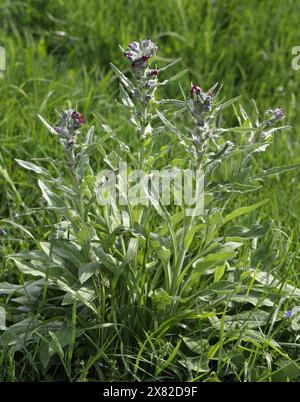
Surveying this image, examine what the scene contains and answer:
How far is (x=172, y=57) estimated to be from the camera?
4551mm

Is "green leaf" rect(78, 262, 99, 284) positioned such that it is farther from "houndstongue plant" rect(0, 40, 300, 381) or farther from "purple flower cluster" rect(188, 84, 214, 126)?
"purple flower cluster" rect(188, 84, 214, 126)

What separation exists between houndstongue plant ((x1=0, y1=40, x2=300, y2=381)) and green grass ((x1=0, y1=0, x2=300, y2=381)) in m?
0.13

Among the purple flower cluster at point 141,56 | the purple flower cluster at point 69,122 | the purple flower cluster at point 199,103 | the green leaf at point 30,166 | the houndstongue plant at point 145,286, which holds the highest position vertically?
the purple flower cluster at point 141,56

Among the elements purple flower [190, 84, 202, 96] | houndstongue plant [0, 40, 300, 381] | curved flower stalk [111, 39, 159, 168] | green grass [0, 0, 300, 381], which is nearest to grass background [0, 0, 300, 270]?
green grass [0, 0, 300, 381]

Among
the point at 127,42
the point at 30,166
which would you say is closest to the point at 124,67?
the point at 127,42

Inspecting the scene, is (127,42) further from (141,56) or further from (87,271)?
(87,271)

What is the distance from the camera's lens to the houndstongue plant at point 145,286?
2.40 meters

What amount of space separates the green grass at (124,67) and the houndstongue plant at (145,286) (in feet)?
0.42

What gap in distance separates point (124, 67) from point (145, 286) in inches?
87.9

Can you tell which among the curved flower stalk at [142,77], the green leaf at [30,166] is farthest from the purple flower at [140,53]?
the green leaf at [30,166]

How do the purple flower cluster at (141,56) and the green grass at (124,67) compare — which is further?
the green grass at (124,67)

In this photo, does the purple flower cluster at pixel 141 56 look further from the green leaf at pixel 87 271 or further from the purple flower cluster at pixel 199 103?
the green leaf at pixel 87 271

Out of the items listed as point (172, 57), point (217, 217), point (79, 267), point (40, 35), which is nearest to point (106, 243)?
point (79, 267)

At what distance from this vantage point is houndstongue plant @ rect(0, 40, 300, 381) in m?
2.40
